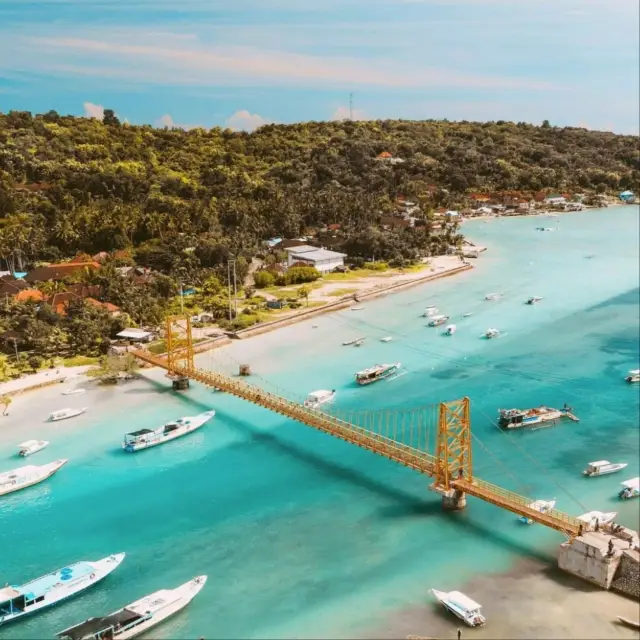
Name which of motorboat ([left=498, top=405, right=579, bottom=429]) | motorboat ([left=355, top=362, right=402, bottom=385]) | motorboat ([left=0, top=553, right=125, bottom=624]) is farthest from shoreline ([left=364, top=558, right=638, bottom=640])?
motorboat ([left=355, top=362, right=402, bottom=385])

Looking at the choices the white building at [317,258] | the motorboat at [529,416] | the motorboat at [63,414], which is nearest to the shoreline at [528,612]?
the motorboat at [529,416]

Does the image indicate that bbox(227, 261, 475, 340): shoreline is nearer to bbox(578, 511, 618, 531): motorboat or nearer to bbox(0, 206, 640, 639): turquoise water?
bbox(0, 206, 640, 639): turquoise water

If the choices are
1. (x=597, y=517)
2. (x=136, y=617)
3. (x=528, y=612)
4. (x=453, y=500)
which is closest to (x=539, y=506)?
(x=597, y=517)

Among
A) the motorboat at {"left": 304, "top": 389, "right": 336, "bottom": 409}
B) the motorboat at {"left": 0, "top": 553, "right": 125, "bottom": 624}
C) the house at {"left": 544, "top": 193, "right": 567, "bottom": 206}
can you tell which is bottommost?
the motorboat at {"left": 0, "top": 553, "right": 125, "bottom": 624}

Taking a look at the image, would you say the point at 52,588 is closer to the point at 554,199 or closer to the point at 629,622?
the point at 629,622

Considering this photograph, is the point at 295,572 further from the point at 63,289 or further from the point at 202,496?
the point at 63,289

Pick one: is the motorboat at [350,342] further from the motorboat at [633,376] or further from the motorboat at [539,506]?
the motorboat at [539,506]

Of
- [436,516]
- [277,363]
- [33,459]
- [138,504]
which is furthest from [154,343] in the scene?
[436,516]
